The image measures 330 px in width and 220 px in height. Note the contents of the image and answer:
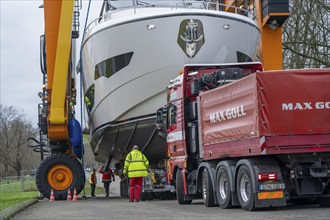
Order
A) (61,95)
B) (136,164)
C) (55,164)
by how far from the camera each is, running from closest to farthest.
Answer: (136,164) < (61,95) < (55,164)

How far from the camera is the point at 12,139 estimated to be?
8269 centimetres

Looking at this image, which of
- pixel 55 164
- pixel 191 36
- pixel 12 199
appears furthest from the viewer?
pixel 12 199

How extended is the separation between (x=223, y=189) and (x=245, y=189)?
1.01 m

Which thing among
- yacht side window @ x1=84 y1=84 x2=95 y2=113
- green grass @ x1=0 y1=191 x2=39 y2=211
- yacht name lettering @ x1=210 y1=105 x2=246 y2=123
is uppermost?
yacht side window @ x1=84 y1=84 x2=95 y2=113

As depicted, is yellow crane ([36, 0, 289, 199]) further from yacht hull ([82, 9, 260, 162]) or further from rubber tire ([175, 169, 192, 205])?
rubber tire ([175, 169, 192, 205])

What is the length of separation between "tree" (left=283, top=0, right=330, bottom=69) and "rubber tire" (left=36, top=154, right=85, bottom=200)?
858 centimetres

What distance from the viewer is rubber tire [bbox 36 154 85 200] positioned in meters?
17.1

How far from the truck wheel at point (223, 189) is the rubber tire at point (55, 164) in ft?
21.2

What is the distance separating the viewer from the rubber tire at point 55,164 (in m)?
17.1

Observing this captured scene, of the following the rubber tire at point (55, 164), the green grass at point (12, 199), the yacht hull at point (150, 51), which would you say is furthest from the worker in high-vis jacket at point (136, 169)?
the green grass at point (12, 199)

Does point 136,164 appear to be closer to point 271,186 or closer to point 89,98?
point 89,98

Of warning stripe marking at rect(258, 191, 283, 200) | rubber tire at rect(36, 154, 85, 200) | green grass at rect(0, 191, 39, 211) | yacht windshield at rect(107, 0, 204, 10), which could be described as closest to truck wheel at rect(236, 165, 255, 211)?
warning stripe marking at rect(258, 191, 283, 200)

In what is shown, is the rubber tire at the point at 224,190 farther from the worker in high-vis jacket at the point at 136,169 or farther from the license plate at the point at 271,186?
the worker in high-vis jacket at the point at 136,169

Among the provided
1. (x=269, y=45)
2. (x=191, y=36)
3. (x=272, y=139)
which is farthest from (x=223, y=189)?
(x=269, y=45)
